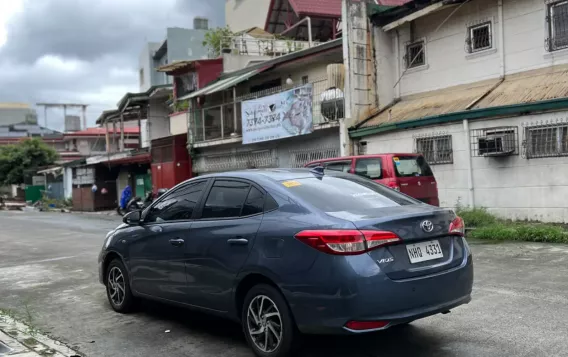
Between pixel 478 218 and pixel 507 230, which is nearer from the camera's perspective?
pixel 507 230

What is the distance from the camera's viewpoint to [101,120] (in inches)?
1352

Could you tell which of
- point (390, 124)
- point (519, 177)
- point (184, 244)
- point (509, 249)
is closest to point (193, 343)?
point (184, 244)

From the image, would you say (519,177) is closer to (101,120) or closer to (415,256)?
(415,256)

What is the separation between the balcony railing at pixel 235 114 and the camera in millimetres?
17438

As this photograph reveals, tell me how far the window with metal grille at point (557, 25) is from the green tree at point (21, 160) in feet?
133

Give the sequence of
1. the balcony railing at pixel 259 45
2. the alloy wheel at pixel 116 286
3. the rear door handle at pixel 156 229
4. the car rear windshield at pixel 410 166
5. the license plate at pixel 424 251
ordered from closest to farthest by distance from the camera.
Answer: the license plate at pixel 424 251 < the rear door handle at pixel 156 229 < the alloy wheel at pixel 116 286 < the car rear windshield at pixel 410 166 < the balcony railing at pixel 259 45

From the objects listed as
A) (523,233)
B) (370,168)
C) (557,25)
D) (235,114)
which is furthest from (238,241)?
(235,114)

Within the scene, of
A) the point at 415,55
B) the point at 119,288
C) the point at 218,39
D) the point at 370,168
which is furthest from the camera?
the point at 218,39

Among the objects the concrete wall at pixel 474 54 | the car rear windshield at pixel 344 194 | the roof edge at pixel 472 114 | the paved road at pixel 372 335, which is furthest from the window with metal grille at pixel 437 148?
the car rear windshield at pixel 344 194

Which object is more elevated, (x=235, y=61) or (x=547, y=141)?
(x=235, y=61)

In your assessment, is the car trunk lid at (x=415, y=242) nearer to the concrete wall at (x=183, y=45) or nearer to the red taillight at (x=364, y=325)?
the red taillight at (x=364, y=325)

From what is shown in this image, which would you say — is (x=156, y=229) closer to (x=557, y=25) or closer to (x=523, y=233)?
(x=523, y=233)

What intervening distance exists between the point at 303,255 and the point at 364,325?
2.18 feet

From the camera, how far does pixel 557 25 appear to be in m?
13.4
